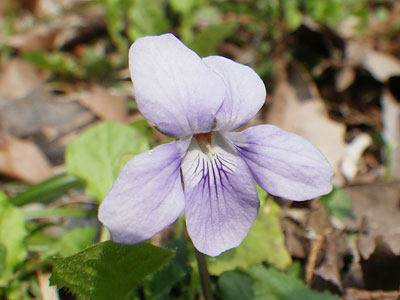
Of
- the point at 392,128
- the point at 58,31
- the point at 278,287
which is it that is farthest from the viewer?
the point at 58,31

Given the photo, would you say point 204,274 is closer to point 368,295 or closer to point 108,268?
point 108,268

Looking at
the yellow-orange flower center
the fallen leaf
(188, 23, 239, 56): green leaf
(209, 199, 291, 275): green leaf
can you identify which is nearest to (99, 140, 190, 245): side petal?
the yellow-orange flower center

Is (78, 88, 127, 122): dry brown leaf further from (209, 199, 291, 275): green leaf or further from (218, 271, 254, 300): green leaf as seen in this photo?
(218, 271, 254, 300): green leaf

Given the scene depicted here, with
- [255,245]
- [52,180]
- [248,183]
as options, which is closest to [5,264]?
[52,180]

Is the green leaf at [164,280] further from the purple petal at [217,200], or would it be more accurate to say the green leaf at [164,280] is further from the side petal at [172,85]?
the side petal at [172,85]

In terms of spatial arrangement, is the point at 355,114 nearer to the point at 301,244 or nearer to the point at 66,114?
the point at 301,244

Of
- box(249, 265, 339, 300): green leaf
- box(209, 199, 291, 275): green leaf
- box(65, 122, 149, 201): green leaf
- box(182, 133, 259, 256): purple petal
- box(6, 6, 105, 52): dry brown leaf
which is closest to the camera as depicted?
box(182, 133, 259, 256): purple petal

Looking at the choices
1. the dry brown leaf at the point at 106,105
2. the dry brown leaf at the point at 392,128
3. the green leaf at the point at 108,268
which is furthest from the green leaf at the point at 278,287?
the dry brown leaf at the point at 106,105

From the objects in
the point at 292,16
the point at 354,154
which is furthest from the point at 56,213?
the point at 292,16

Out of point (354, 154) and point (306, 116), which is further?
point (306, 116)
